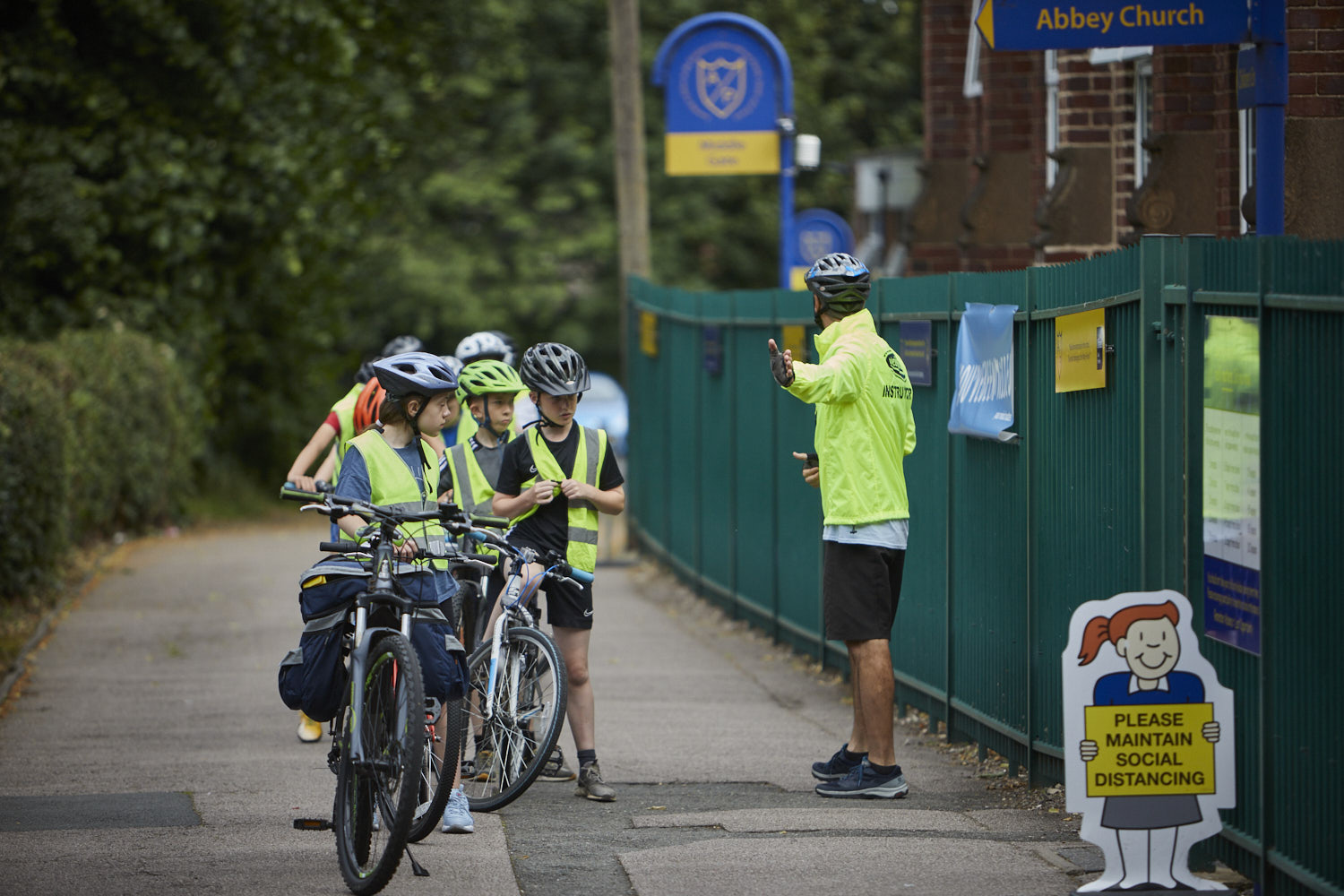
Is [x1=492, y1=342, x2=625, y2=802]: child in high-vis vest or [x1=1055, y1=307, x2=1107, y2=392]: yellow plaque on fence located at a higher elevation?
[x1=1055, y1=307, x2=1107, y2=392]: yellow plaque on fence

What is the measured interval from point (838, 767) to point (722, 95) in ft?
Result: 32.0

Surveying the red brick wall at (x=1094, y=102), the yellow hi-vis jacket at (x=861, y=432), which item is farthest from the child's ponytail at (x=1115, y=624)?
the red brick wall at (x=1094, y=102)

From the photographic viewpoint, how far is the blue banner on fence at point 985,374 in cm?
772

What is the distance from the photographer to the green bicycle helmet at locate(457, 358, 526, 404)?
25.3ft

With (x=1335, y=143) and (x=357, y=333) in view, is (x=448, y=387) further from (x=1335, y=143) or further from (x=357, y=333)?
(x=357, y=333)

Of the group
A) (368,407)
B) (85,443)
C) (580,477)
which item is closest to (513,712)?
(580,477)

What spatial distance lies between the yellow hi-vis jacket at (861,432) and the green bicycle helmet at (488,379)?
1301 millimetres

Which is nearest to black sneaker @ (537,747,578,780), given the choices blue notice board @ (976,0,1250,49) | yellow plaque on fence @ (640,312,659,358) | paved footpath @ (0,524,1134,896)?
paved footpath @ (0,524,1134,896)

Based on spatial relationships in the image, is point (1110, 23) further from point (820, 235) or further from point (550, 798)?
point (820, 235)

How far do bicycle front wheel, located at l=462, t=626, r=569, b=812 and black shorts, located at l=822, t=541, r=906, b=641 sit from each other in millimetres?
1110

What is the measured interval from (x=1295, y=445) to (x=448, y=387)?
8.84 ft

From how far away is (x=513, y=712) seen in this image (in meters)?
7.11

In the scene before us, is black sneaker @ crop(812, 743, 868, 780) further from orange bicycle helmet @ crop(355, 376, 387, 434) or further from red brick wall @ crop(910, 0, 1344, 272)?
red brick wall @ crop(910, 0, 1344, 272)

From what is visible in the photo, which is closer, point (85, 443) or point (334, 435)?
point (334, 435)
